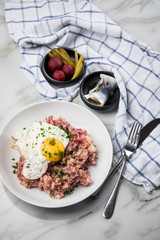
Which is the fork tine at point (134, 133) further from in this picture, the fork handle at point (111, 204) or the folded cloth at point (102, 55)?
the fork handle at point (111, 204)

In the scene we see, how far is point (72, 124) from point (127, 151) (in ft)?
1.97

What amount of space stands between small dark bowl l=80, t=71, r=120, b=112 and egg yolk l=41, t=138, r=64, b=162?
61 centimetres

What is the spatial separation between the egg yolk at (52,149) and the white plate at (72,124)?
0.33 m

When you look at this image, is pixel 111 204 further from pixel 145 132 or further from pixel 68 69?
pixel 68 69

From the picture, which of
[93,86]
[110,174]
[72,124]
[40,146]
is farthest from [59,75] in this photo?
[110,174]

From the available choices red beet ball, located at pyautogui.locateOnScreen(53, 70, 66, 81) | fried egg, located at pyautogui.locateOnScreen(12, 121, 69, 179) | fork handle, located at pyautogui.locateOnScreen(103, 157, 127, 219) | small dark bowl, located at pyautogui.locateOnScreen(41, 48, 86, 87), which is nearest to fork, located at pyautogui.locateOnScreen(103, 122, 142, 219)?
fork handle, located at pyautogui.locateOnScreen(103, 157, 127, 219)

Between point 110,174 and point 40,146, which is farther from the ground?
point 40,146

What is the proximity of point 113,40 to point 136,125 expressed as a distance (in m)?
1.05

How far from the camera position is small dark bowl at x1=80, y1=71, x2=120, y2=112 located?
286 cm

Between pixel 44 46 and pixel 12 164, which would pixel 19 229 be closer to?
pixel 12 164

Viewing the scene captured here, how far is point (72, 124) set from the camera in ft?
9.41

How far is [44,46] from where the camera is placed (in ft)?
10.6

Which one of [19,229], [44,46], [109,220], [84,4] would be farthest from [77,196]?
[84,4]

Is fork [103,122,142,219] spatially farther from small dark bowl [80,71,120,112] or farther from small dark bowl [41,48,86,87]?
small dark bowl [41,48,86,87]
